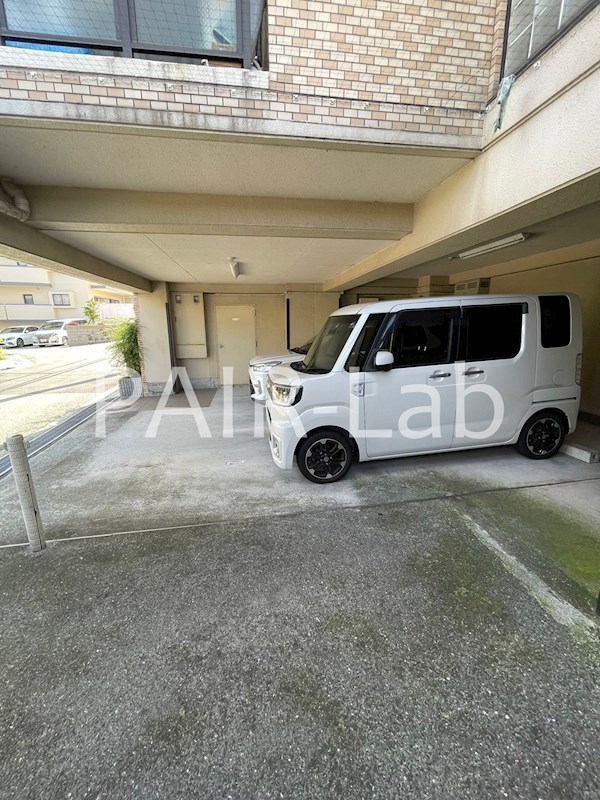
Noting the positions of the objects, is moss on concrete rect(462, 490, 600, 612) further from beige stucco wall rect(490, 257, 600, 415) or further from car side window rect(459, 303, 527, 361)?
beige stucco wall rect(490, 257, 600, 415)

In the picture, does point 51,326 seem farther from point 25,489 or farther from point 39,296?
point 25,489

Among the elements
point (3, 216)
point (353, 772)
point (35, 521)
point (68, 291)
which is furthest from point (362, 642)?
point (68, 291)

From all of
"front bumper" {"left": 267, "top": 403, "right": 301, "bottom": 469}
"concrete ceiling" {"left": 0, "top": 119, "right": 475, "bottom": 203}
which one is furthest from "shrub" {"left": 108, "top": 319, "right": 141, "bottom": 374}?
"front bumper" {"left": 267, "top": 403, "right": 301, "bottom": 469}

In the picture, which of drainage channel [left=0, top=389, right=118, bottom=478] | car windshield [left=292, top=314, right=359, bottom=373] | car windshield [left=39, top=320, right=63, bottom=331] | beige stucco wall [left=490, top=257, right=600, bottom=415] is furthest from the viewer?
car windshield [left=39, top=320, right=63, bottom=331]

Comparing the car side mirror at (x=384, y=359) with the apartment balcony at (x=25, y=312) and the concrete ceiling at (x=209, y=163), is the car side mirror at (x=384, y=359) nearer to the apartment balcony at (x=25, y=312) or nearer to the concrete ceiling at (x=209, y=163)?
the concrete ceiling at (x=209, y=163)

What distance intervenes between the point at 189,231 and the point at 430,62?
2.75 metres

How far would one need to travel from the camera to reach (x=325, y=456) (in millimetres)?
3664

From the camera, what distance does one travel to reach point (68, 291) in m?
28.3

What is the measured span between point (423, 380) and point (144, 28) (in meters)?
3.80

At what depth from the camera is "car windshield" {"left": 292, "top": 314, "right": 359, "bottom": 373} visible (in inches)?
146

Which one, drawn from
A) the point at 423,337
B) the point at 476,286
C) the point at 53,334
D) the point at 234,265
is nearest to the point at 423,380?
the point at 423,337

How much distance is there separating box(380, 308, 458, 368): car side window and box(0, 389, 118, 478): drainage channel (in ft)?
14.4

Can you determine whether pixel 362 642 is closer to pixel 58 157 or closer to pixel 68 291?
pixel 58 157

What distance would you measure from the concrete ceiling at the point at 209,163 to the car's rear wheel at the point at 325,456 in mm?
2520
